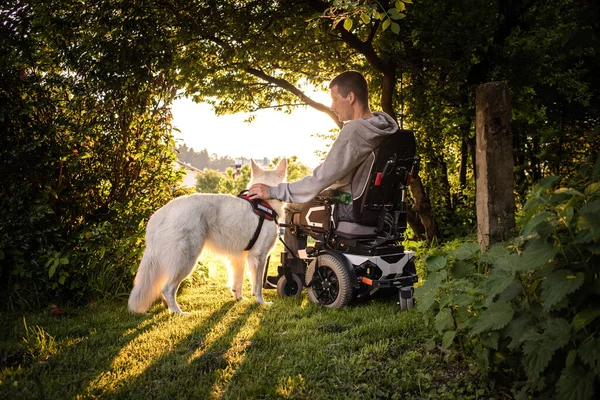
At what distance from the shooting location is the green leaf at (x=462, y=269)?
2557 millimetres

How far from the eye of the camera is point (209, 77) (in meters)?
8.17

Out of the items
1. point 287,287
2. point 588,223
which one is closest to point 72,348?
point 287,287

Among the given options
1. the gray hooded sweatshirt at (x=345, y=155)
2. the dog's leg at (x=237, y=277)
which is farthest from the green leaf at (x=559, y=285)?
the dog's leg at (x=237, y=277)

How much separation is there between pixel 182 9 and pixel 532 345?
634 centimetres

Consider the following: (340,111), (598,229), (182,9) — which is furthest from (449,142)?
(598,229)

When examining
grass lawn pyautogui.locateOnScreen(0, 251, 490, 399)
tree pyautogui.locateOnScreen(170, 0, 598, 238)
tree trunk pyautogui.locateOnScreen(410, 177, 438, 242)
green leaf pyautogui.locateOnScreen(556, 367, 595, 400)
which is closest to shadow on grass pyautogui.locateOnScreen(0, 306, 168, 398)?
grass lawn pyautogui.locateOnScreen(0, 251, 490, 399)

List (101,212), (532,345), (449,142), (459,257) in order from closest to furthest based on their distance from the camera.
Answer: (532,345)
(459,257)
(101,212)
(449,142)

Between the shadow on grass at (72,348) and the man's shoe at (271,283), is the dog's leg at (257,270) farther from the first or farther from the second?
the shadow on grass at (72,348)

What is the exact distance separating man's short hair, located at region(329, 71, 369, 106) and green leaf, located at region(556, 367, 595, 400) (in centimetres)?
285

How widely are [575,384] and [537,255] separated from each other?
51cm

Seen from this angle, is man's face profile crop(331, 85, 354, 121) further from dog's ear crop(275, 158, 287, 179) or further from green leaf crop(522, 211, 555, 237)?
green leaf crop(522, 211, 555, 237)

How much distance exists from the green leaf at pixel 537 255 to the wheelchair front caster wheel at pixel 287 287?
2.94 m

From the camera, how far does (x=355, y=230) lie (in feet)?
12.6

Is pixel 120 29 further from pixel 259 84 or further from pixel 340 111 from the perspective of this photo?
pixel 259 84
